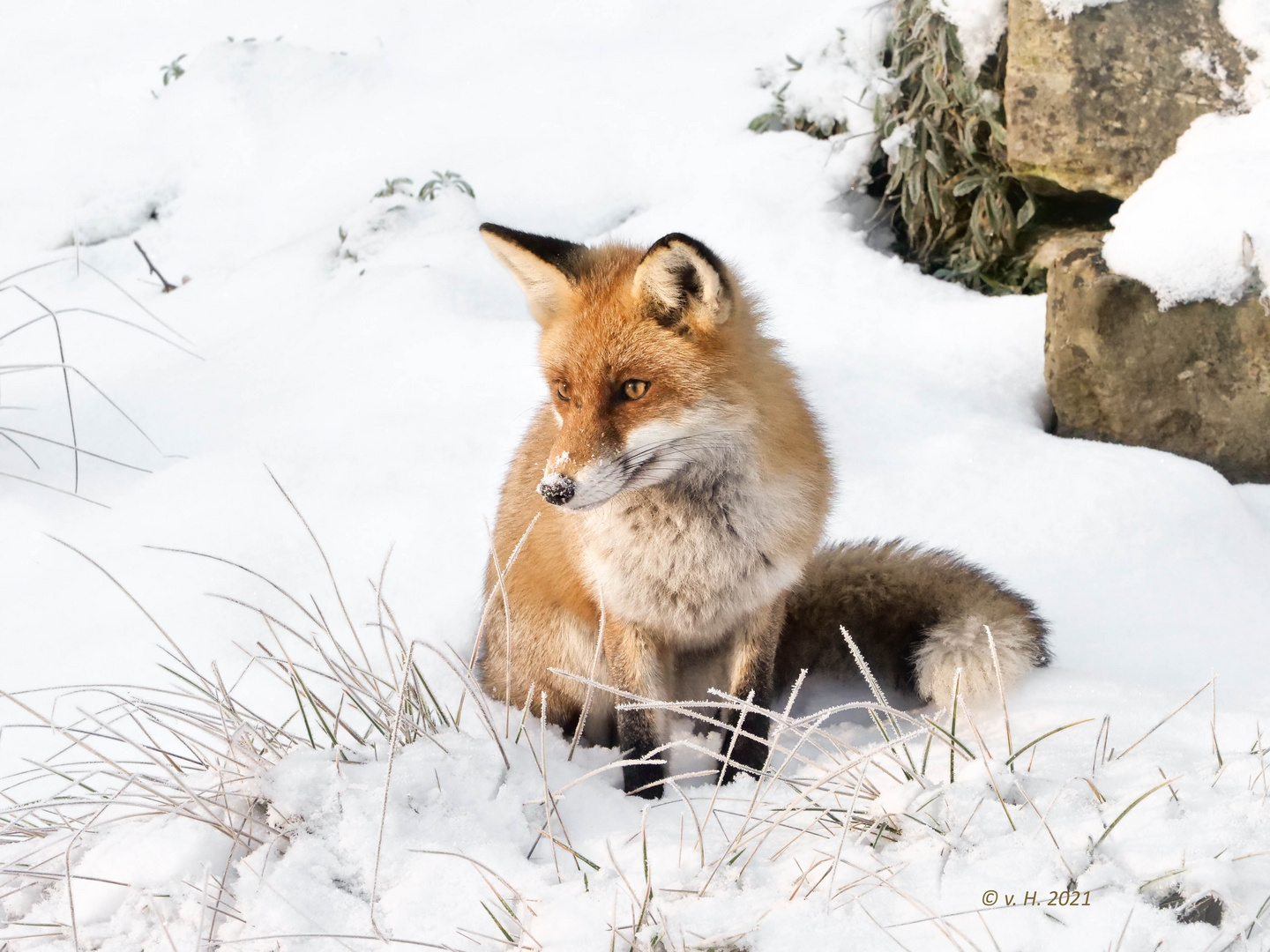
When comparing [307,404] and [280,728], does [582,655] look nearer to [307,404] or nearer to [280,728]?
[280,728]

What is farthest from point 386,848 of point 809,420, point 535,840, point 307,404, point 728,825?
point 307,404

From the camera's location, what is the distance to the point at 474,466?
3998mm

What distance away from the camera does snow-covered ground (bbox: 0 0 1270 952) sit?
1715 millimetres

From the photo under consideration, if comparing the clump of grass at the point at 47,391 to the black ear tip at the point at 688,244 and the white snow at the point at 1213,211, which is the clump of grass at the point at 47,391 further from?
the white snow at the point at 1213,211

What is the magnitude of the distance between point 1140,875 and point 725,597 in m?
1.07

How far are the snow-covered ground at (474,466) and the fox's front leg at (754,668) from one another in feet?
0.87

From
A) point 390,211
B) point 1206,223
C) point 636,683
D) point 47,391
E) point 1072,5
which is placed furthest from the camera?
point 390,211

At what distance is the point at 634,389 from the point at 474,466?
6.49ft

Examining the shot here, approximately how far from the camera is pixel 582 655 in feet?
8.87

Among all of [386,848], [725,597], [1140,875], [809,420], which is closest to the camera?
[1140,875]

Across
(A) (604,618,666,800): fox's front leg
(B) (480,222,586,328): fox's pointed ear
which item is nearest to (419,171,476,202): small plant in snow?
(B) (480,222,586,328): fox's pointed ear

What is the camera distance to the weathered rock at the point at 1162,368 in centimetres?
373

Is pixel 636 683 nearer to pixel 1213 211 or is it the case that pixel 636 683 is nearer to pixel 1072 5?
pixel 1213 211

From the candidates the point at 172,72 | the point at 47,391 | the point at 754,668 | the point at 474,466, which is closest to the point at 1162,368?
the point at 754,668
